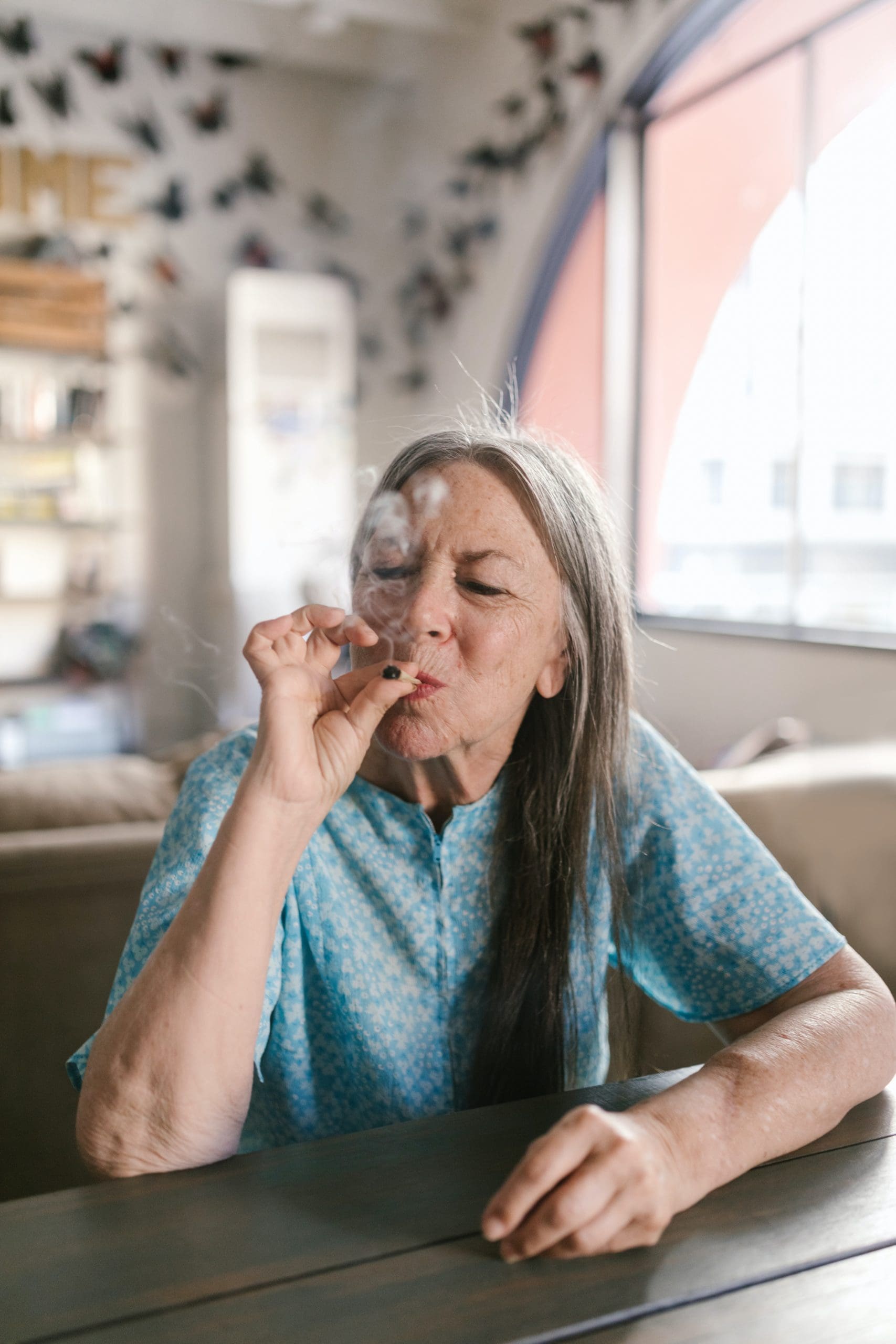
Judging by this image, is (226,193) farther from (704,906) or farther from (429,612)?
(704,906)

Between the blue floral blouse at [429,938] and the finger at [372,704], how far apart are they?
5.4 inches

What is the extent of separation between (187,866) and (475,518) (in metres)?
0.41

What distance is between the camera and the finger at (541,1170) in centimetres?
61

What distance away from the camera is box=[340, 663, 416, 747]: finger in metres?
0.89

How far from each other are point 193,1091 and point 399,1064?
293mm

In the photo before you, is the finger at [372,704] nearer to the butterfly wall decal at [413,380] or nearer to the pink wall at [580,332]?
the butterfly wall decal at [413,380]

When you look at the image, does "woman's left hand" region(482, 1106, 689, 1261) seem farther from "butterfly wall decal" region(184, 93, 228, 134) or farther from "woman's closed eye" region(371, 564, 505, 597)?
"butterfly wall decal" region(184, 93, 228, 134)

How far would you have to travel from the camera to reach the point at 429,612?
0.95 m

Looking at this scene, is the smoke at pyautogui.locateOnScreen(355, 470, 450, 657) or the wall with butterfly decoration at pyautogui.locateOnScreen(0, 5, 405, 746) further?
the wall with butterfly decoration at pyautogui.locateOnScreen(0, 5, 405, 746)

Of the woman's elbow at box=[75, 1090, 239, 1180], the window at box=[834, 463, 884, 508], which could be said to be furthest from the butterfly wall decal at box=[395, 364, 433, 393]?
the window at box=[834, 463, 884, 508]

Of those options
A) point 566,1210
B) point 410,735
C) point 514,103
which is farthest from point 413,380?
point 514,103

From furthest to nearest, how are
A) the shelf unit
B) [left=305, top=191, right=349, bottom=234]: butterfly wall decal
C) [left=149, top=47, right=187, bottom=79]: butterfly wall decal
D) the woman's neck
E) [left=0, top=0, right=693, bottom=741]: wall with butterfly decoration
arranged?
1. the shelf unit
2. [left=305, top=191, right=349, bottom=234]: butterfly wall decal
3. [left=149, top=47, right=187, bottom=79]: butterfly wall decal
4. [left=0, top=0, right=693, bottom=741]: wall with butterfly decoration
5. the woman's neck

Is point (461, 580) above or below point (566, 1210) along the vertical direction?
above

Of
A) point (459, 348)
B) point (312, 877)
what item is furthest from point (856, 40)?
point (312, 877)
